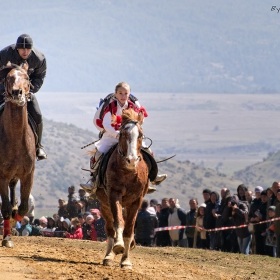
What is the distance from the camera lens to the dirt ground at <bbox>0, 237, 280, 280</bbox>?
39.9 ft

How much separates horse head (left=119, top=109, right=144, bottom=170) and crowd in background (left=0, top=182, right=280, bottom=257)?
706 cm

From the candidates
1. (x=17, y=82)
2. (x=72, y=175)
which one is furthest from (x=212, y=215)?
(x=72, y=175)

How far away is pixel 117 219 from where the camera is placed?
12.7m

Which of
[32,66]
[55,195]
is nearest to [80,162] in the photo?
[55,195]

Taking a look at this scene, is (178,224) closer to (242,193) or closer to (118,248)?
(242,193)

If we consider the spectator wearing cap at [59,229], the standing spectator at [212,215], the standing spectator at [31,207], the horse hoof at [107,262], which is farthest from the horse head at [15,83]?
the spectator wearing cap at [59,229]

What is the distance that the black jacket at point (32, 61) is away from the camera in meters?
15.0

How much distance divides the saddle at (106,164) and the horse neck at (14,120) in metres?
1.45

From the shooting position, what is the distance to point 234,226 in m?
20.1

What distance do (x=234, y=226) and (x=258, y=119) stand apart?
164130mm

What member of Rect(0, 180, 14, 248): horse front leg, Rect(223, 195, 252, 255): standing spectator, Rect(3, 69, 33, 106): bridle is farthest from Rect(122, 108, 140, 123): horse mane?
Rect(223, 195, 252, 255): standing spectator

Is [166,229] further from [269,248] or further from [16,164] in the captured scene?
[16,164]

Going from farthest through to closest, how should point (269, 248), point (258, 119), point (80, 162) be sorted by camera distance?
1. point (258, 119)
2. point (80, 162)
3. point (269, 248)

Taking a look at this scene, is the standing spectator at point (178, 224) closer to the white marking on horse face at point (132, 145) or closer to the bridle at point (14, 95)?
the bridle at point (14, 95)
